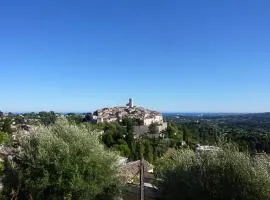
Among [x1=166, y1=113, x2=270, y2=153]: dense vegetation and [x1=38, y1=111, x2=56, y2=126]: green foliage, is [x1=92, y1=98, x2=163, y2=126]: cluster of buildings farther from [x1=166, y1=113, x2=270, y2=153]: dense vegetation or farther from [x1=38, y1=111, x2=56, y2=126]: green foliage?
[x1=38, y1=111, x2=56, y2=126]: green foliage

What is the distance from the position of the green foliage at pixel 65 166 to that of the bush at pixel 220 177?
219cm

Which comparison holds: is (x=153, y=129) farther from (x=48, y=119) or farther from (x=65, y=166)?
(x=65, y=166)

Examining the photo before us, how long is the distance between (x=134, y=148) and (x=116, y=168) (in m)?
41.9

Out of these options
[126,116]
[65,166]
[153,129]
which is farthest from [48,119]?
[65,166]

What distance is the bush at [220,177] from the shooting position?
856 centimetres

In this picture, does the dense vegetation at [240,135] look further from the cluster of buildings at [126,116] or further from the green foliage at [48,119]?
the cluster of buildings at [126,116]

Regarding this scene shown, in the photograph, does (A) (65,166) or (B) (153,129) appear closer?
(A) (65,166)

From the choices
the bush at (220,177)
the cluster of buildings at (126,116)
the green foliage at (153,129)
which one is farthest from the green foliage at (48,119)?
the green foliage at (153,129)

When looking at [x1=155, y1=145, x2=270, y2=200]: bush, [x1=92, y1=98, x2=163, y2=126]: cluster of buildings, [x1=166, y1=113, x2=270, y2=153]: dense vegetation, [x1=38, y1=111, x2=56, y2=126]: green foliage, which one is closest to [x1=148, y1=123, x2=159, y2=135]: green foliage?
[x1=166, y1=113, x2=270, y2=153]: dense vegetation

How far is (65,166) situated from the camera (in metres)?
11.0

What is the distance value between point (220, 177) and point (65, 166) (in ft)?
14.8

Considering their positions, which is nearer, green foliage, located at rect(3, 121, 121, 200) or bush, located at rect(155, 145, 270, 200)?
bush, located at rect(155, 145, 270, 200)

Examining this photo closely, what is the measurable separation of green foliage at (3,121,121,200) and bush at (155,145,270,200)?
2195 mm

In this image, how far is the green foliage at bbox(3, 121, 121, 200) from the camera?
36.0 ft
